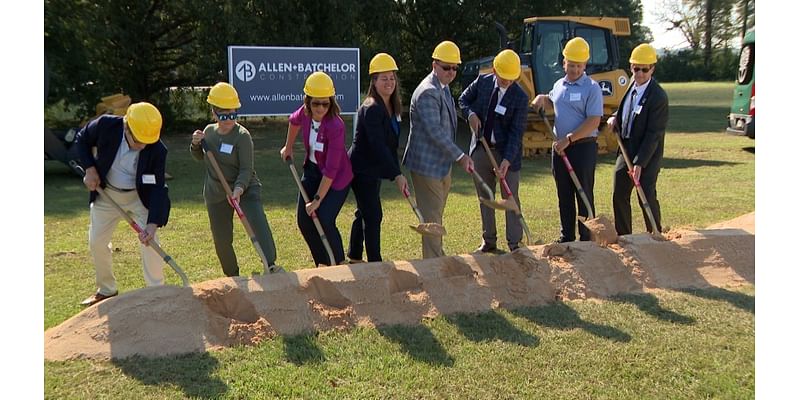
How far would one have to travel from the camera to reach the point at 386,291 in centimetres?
485

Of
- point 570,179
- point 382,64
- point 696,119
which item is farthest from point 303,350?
point 696,119

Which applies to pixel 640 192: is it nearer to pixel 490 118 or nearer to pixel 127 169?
pixel 490 118

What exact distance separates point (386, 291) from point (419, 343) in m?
0.59

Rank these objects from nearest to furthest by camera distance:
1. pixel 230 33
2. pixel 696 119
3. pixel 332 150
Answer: pixel 332 150 < pixel 230 33 < pixel 696 119

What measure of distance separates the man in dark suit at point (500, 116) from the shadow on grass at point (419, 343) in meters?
1.93

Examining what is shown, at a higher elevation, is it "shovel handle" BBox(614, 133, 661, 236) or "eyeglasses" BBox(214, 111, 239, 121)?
"eyeglasses" BBox(214, 111, 239, 121)

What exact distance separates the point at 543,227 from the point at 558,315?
3.23 m

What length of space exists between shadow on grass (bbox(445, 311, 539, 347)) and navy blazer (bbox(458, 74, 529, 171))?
173cm

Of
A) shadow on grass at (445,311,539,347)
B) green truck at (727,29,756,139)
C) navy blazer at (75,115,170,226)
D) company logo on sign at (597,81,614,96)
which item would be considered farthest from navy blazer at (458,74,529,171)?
green truck at (727,29,756,139)

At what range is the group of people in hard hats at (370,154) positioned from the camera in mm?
4824

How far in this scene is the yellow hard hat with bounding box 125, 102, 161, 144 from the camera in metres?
4.59

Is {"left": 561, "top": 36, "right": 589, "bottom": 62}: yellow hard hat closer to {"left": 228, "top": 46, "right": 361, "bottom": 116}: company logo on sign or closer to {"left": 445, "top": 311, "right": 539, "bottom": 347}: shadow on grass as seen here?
{"left": 445, "top": 311, "right": 539, "bottom": 347}: shadow on grass

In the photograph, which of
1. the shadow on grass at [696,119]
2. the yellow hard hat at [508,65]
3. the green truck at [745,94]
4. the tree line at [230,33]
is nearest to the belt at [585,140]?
the yellow hard hat at [508,65]

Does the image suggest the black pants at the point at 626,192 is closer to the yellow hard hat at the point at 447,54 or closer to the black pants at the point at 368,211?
the yellow hard hat at the point at 447,54
